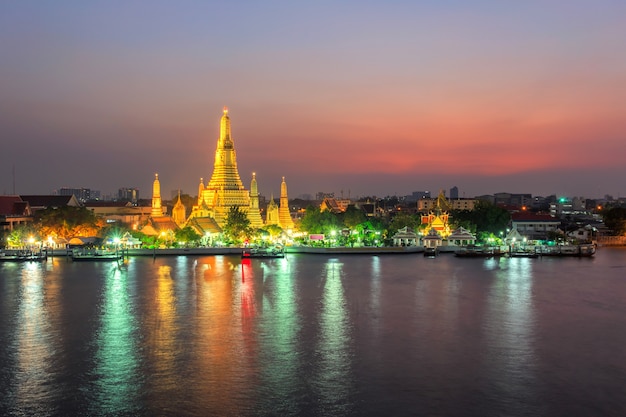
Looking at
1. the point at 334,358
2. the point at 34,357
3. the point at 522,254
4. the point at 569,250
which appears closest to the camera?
the point at 334,358

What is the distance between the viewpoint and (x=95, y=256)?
33.8 metres

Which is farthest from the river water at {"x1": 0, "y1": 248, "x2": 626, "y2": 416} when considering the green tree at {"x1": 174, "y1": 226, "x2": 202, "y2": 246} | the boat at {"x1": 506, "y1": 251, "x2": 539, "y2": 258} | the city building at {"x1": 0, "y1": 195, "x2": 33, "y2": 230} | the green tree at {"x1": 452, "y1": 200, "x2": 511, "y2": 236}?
the city building at {"x1": 0, "y1": 195, "x2": 33, "y2": 230}

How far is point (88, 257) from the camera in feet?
111

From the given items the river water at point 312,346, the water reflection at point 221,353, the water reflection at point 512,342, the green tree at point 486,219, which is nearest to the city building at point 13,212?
the river water at point 312,346

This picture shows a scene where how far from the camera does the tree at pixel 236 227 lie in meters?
38.8

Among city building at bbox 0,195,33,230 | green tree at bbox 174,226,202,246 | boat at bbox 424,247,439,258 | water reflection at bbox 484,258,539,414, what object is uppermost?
city building at bbox 0,195,33,230

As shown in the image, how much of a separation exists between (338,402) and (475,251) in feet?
85.2

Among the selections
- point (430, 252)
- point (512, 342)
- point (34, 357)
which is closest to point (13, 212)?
point (430, 252)

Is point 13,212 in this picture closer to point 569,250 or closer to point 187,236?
point 187,236

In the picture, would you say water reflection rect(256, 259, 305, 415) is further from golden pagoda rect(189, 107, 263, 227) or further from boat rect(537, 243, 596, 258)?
golden pagoda rect(189, 107, 263, 227)

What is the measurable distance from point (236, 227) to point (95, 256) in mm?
8302

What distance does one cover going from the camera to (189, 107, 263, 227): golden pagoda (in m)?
42.8

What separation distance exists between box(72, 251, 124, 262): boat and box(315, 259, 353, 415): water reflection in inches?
632

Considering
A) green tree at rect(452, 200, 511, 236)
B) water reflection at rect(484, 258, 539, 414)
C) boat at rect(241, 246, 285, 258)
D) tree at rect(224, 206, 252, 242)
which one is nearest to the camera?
water reflection at rect(484, 258, 539, 414)
